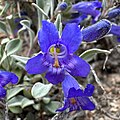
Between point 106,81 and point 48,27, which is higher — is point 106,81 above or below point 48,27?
below

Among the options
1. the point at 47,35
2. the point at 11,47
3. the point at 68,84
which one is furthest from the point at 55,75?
the point at 11,47

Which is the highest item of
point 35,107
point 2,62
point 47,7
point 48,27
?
point 48,27

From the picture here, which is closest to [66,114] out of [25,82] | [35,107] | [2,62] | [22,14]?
[35,107]

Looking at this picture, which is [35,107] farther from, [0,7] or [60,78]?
[0,7]

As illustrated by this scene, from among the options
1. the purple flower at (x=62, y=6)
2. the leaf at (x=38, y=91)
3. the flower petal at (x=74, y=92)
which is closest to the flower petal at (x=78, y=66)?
the flower petal at (x=74, y=92)

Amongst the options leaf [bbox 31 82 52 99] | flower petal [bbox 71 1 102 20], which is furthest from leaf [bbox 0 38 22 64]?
flower petal [bbox 71 1 102 20]

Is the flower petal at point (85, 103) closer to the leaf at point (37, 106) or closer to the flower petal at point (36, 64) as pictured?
the flower petal at point (36, 64)

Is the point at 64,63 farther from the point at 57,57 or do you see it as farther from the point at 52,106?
the point at 52,106
